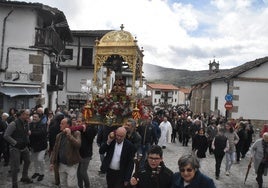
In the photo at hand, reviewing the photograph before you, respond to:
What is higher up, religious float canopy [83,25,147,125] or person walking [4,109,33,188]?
religious float canopy [83,25,147,125]

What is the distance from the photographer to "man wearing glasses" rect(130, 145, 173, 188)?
4418 millimetres

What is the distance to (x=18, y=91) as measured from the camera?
1950 centimetres

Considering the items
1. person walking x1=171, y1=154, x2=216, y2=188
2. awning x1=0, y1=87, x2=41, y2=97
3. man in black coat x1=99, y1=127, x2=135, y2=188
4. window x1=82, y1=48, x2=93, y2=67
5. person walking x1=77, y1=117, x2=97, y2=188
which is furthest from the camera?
window x1=82, y1=48, x2=93, y2=67

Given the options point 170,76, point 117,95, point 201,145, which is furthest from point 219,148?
point 170,76

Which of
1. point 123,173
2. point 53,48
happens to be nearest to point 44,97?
point 53,48

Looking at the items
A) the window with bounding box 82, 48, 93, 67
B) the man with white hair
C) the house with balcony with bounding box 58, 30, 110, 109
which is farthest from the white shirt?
the window with bounding box 82, 48, 93, 67

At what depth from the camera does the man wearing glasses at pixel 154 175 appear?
174 inches

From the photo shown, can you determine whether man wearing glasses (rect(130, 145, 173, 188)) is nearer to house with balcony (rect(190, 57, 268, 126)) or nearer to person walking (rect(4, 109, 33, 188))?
person walking (rect(4, 109, 33, 188))

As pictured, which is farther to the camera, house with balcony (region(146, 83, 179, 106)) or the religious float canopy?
house with balcony (region(146, 83, 179, 106))

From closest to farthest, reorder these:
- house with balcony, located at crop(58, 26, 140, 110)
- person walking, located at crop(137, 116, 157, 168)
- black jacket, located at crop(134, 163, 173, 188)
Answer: black jacket, located at crop(134, 163, 173, 188)
person walking, located at crop(137, 116, 157, 168)
house with balcony, located at crop(58, 26, 140, 110)

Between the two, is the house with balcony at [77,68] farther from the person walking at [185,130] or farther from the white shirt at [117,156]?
the white shirt at [117,156]

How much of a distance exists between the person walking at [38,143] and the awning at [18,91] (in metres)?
9.74

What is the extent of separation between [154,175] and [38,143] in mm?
5470

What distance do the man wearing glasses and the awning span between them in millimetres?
15250
